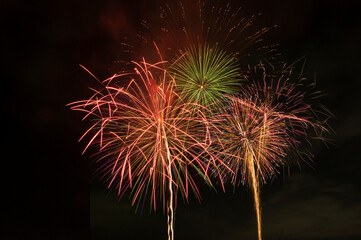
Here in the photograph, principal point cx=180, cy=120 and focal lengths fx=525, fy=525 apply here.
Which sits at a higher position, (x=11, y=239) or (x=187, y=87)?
(x=187, y=87)

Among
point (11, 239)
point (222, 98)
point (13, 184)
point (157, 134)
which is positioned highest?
point (222, 98)

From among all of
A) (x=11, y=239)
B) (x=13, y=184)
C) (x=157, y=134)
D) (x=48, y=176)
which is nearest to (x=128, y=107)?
(x=157, y=134)

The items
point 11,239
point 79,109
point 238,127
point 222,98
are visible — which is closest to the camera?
point 79,109

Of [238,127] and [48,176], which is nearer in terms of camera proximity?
[48,176]

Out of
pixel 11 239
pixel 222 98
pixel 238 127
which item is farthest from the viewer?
pixel 238 127

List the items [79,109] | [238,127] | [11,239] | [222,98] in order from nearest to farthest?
[79,109] → [11,239] → [222,98] → [238,127]

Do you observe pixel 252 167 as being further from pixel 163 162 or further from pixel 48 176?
pixel 48 176

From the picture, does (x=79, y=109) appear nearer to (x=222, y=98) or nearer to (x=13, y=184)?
(x=13, y=184)

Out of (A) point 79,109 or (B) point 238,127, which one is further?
(B) point 238,127

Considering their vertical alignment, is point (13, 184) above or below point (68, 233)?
above

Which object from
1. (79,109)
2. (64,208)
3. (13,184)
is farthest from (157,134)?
(13,184)
